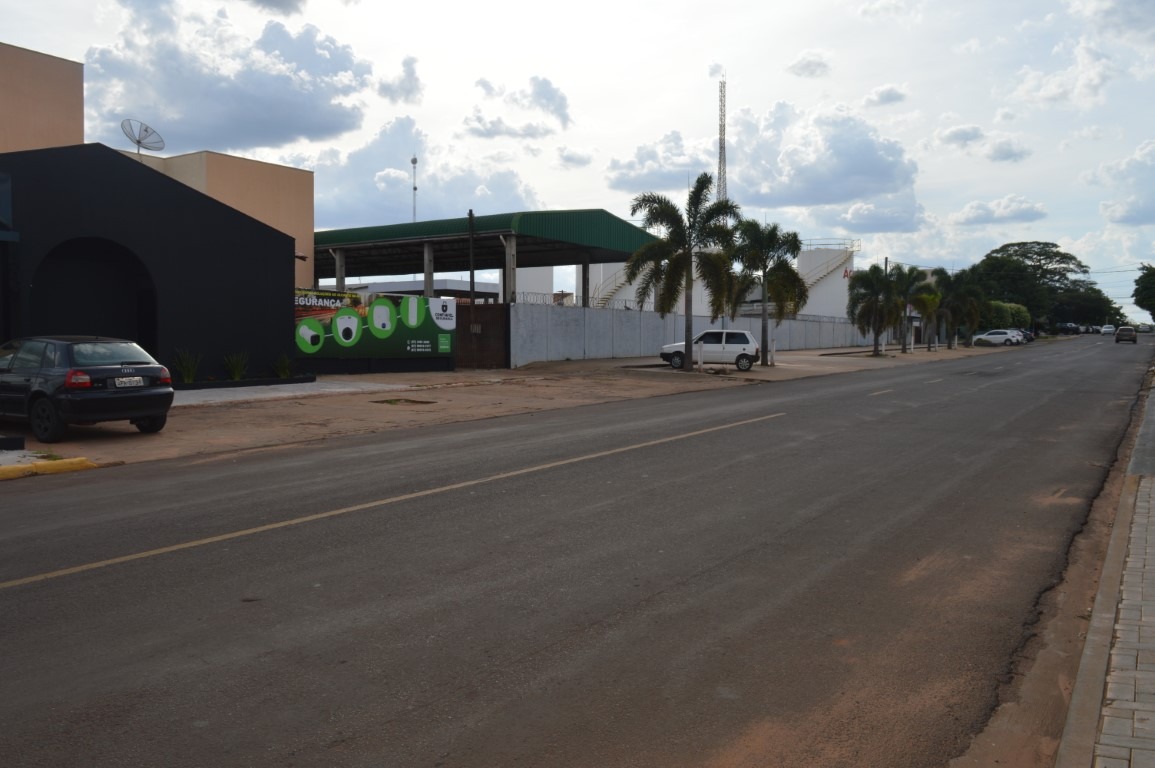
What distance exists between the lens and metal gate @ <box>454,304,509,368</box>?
34.1m

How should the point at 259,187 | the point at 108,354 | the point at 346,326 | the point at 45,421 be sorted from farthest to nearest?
the point at 259,187 < the point at 346,326 < the point at 108,354 < the point at 45,421

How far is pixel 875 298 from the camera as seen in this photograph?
54312 millimetres

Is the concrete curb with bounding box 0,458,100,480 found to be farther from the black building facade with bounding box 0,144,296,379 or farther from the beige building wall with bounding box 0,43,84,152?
the beige building wall with bounding box 0,43,84,152

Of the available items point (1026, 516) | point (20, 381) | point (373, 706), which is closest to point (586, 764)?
point (373, 706)

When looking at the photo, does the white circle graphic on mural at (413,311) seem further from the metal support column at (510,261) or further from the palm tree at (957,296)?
the palm tree at (957,296)

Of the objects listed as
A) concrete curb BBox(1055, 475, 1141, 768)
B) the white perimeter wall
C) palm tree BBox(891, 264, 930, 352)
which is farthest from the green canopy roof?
concrete curb BBox(1055, 475, 1141, 768)

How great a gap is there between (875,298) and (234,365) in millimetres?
41501

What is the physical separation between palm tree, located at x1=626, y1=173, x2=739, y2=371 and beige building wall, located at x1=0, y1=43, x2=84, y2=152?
2594cm

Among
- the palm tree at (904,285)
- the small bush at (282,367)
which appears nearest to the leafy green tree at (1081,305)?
the palm tree at (904,285)

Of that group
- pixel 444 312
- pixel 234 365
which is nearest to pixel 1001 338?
pixel 444 312

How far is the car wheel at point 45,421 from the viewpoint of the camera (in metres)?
13.1

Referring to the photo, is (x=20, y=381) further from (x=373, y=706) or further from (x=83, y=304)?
(x=373, y=706)

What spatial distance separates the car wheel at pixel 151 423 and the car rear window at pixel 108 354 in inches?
38.0

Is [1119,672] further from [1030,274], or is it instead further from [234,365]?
[1030,274]
